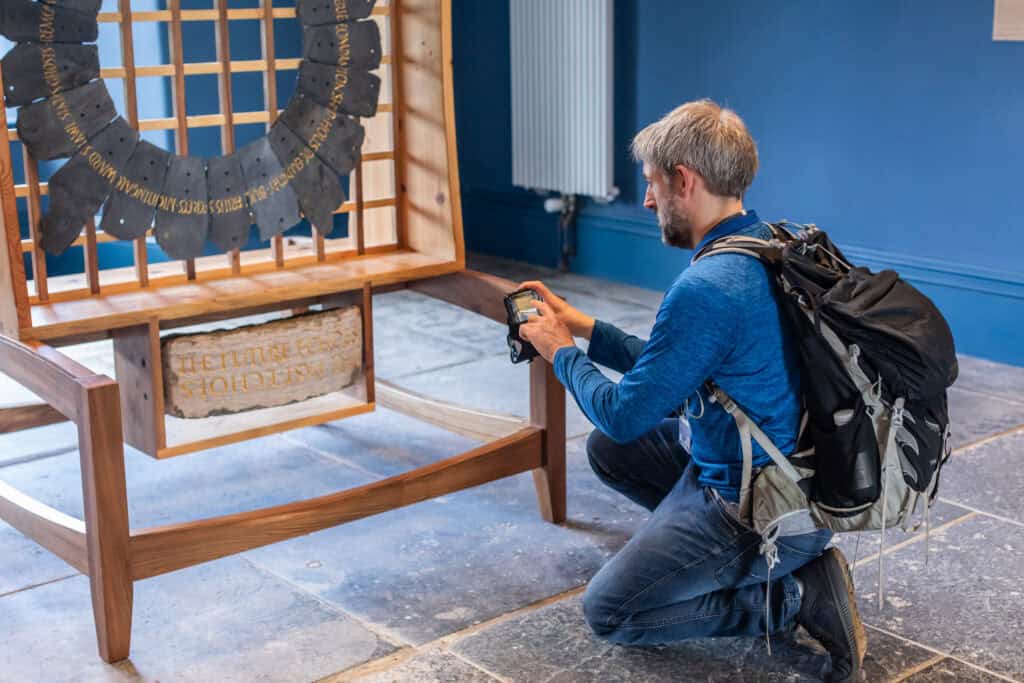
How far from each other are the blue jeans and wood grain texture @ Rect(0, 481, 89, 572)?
101 centimetres

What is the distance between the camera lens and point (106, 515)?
8.07 ft

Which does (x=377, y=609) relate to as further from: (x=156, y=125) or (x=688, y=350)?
(x=156, y=125)

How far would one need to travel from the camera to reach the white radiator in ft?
18.5

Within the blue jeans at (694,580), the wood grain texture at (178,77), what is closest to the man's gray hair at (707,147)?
the blue jeans at (694,580)

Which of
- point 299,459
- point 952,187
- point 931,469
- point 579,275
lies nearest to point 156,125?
point 299,459

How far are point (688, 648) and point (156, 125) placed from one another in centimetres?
165

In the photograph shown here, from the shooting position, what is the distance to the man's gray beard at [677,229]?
2490 mm

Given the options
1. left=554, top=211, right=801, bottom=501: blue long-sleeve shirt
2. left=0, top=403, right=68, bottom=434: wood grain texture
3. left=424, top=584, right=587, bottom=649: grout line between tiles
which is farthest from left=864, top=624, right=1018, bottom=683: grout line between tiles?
left=0, top=403, right=68, bottom=434: wood grain texture

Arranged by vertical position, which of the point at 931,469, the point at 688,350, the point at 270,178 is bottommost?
the point at 931,469

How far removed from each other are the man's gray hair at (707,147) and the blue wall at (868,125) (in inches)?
93.9

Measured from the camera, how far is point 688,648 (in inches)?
103

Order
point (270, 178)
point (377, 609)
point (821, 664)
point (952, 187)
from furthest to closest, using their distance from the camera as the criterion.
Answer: point (952, 187), point (270, 178), point (377, 609), point (821, 664)

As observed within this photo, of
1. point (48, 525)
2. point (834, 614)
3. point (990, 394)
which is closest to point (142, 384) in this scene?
point (48, 525)

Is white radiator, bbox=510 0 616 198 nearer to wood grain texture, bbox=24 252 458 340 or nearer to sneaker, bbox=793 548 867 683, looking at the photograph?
wood grain texture, bbox=24 252 458 340
